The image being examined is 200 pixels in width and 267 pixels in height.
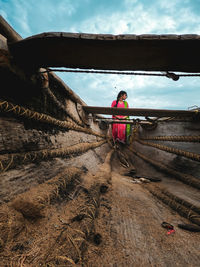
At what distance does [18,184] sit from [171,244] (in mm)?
1124

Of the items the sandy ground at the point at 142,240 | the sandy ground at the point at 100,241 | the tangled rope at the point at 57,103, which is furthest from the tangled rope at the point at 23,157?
the sandy ground at the point at 142,240

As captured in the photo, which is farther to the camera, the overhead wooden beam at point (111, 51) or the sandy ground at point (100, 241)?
the overhead wooden beam at point (111, 51)

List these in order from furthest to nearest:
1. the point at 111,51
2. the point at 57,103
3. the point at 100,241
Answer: the point at 57,103 < the point at 111,51 < the point at 100,241

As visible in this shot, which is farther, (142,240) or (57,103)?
(57,103)

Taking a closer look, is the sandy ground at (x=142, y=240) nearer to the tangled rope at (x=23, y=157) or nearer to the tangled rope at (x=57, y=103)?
the tangled rope at (x=23, y=157)

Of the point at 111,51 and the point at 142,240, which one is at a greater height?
the point at 111,51

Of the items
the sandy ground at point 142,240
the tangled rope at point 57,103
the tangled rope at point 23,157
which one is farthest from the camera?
the tangled rope at point 57,103

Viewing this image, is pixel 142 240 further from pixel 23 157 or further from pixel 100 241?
pixel 23 157

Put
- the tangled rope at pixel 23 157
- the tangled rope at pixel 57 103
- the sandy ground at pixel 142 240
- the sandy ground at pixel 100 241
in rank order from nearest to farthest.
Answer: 1. the sandy ground at pixel 100 241
2. the sandy ground at pixel 142 240
3. the tangled rope at pixel 23 157
4. the tangled rope at pixel 57 103

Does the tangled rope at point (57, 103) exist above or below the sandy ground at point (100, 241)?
above

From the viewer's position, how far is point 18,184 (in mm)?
885

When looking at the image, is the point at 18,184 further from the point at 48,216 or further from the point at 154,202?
the point at 154,202

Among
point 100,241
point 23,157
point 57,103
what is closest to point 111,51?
point 57,103

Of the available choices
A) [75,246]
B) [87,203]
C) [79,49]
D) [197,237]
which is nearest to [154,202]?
[197,237]
